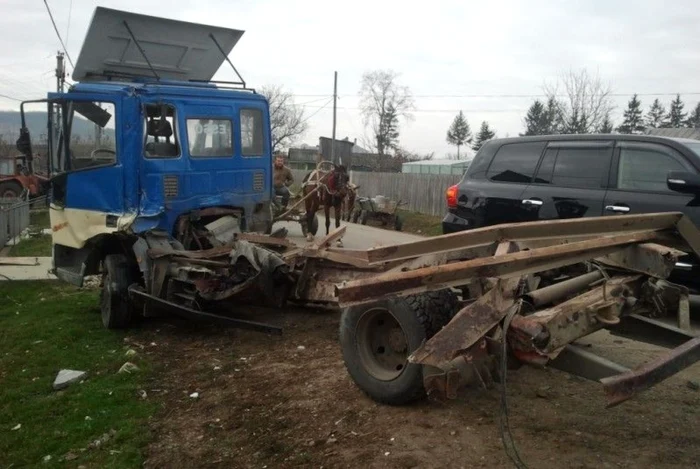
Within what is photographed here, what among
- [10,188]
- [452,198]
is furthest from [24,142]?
[10,188]

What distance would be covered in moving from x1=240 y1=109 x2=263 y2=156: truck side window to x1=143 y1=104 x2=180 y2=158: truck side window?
1089 millimetres

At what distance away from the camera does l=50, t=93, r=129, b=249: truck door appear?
24.3 ft

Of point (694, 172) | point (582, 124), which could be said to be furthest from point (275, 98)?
point (694, 172)

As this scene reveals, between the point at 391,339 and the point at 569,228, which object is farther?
the point at 391,339

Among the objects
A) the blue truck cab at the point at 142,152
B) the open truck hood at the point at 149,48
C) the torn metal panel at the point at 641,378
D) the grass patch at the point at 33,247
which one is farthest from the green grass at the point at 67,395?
the grass patch at the point at 33,247

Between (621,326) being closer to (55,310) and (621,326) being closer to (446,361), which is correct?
(446,361)

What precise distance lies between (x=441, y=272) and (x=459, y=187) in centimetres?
414

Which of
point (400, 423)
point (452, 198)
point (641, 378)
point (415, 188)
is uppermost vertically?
point (452, 198)

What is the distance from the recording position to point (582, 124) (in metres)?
→ 41.7

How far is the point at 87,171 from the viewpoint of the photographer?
302 inches

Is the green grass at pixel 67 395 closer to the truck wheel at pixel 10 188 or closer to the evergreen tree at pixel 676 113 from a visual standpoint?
the truck wheel at pixel 10 188

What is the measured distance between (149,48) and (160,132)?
79.9 inches

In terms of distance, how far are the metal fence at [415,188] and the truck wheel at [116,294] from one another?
16518mm

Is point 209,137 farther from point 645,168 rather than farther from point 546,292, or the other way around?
point 546,292
